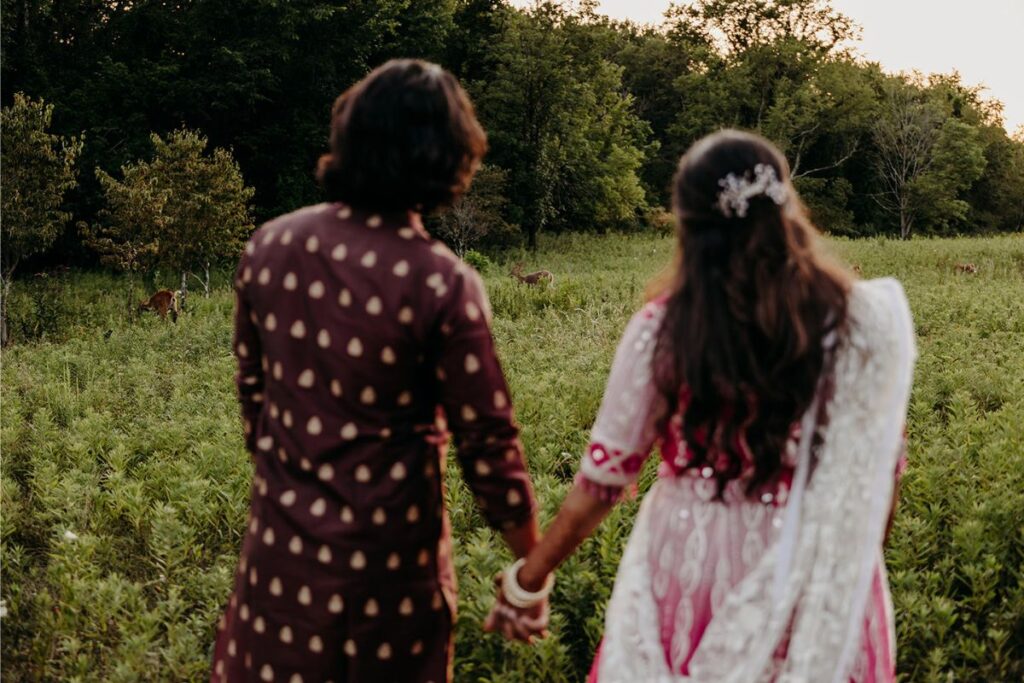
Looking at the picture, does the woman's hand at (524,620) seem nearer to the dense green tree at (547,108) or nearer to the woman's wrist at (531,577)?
the woman's wrist at (531,577)

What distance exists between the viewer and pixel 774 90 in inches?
1716

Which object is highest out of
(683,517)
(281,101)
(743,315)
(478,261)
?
(281,101)

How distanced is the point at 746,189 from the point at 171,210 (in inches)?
673

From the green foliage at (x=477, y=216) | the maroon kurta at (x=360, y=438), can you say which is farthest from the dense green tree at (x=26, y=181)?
the maroon kurta at (x=360, y=438)

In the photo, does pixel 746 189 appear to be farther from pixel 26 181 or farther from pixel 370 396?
pixel 26 181

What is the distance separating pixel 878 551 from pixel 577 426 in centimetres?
456

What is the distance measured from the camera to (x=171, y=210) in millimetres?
16938

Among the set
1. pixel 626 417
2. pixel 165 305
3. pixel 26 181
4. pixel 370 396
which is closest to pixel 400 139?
pixel 370 396

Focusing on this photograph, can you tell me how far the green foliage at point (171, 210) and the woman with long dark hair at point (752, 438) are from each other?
16.2 meters

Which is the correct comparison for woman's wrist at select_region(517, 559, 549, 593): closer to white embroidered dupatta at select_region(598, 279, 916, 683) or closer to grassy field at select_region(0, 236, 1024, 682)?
white embroidered dupatta at select_region(598, 279, 916, 683)

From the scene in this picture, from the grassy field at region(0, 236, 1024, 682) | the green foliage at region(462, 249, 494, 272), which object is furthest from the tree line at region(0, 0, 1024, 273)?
the grassy field at region(0, 236, 1024, 682)

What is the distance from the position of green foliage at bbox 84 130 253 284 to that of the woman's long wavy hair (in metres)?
16.3

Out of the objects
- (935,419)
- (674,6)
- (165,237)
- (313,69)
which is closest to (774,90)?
(674,6)

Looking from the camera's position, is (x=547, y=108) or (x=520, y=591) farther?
(x=547, y=108)
